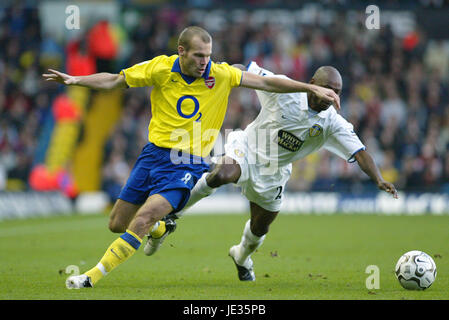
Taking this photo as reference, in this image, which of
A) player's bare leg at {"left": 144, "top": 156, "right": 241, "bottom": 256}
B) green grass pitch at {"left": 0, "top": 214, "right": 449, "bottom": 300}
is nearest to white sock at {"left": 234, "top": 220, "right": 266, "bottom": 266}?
green grass pitch at {"left": 0, "top": 214, "right": 449, "bottom": 300}

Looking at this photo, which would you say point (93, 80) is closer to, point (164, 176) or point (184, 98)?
point (184, 98)

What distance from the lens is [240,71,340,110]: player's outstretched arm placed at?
284 inches

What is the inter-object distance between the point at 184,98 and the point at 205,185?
46.6 inches

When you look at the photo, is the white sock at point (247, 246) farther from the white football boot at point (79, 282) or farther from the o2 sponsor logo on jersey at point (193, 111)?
the white football boot at point (79, 282)

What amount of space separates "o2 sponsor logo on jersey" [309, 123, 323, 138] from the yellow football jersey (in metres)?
1.27

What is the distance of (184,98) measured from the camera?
755 cm

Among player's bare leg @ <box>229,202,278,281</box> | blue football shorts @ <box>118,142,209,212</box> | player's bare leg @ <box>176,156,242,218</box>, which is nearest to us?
blue football shorts @ <box>118,142,209,212</box>

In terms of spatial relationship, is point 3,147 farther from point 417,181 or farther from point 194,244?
point 417,181

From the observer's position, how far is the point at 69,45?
2108 centimetres

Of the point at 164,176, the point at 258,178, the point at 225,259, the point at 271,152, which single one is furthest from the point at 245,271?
the point at 225,259

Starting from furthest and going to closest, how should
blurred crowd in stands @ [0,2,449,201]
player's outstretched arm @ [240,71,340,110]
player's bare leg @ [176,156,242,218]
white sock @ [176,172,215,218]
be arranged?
blurred crowd in stands @ [0,2,449,201]
white sock @ [176,172,215,218]
player's bare leg @ [176,156,242,218]
player's outstretched arm @ [240,71,340,110]

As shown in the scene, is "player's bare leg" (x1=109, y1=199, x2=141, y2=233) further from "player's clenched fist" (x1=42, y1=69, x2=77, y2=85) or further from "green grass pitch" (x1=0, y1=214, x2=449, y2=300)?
"player's clenched fist" (x1=42, y1=69, x2=77, y2=85)

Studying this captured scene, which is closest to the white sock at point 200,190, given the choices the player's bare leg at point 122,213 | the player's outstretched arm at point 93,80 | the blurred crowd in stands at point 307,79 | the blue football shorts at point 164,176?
the blue football shorts at point 164,176
